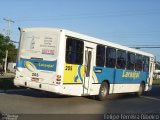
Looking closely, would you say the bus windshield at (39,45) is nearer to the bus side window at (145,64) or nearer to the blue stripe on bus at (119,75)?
the blue stripe on bus at (119,75)

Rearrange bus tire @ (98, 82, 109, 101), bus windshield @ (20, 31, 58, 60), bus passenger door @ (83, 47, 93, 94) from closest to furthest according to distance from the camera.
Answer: bus windshield @ (20, 31, 58, 60)
bus passenger door @ (83, 47, 93, 94)
bus tire @ (98, 82, 109, 101)

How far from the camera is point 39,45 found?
15.8 meters

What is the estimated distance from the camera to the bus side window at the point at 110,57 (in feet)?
61.7

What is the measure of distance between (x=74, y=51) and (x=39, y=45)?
1.52 meters

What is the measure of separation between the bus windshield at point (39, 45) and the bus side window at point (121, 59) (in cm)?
557

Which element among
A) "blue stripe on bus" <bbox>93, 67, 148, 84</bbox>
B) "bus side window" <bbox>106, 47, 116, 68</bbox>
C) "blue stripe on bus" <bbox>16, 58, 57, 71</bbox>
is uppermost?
"bus side window" <bbox>106, 47, 116, 68</bbox>

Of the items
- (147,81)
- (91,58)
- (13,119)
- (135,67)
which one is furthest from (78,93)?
(147,81)

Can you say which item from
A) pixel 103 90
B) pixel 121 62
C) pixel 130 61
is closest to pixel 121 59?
pixel 121 62

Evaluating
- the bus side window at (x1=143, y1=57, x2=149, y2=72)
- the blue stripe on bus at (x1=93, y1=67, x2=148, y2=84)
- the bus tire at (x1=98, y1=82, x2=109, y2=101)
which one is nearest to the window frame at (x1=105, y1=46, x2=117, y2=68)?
the blue stripe on bus at (x1=93, y1=67, x2=148, y2=84)

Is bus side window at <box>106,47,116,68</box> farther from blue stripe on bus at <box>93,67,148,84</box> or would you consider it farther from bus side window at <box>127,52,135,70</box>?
bus side window at <box>127,52,135,70</box>

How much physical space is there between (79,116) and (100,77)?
223 inches

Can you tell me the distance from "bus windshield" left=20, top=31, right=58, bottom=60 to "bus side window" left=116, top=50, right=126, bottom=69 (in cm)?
557

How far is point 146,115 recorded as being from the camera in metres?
14.3

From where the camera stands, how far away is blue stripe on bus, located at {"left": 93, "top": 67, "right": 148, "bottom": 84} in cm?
1820
